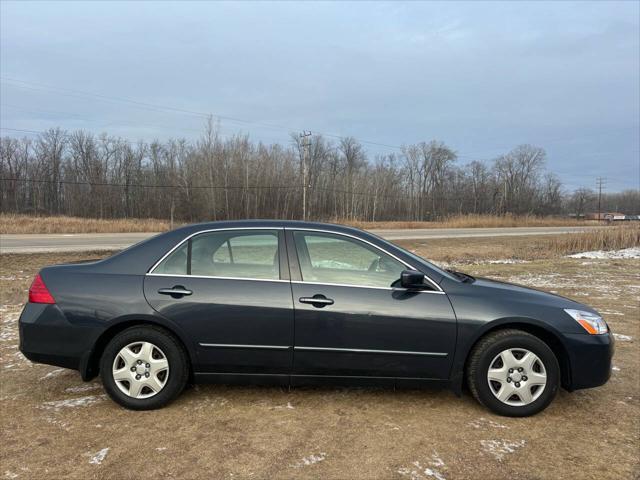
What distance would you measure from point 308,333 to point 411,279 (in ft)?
3.01

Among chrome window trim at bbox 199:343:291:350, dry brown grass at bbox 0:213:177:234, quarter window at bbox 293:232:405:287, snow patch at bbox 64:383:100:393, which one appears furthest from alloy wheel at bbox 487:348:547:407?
dry brown grass at bbox 0:213:177:234

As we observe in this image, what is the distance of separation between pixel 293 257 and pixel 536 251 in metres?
18.5

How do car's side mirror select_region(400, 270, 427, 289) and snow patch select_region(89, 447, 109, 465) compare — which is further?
car's side mirror select_region(400, 270, 427, 289)

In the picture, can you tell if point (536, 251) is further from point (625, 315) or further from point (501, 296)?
point (501, 296)

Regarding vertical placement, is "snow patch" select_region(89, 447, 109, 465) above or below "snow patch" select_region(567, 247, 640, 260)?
below

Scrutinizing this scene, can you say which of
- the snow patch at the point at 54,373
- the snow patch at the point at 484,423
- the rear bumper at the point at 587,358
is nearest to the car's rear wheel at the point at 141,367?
the snow patch at the point at 54,373

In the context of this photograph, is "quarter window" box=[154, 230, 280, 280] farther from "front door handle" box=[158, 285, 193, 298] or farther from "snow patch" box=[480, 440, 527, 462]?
"snow patch" box=[480, 440, 527, 462]

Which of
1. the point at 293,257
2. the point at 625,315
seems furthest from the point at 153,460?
the point at 625,315

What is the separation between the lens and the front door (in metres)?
3.43

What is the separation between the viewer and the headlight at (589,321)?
3.51m

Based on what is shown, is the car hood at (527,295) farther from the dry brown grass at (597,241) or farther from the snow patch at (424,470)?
the dry brown grass at (597,241)

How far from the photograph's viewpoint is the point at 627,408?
12.2 feet

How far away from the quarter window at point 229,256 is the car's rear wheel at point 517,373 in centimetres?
181

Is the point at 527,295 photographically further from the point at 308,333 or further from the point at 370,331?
the point at 308,333
